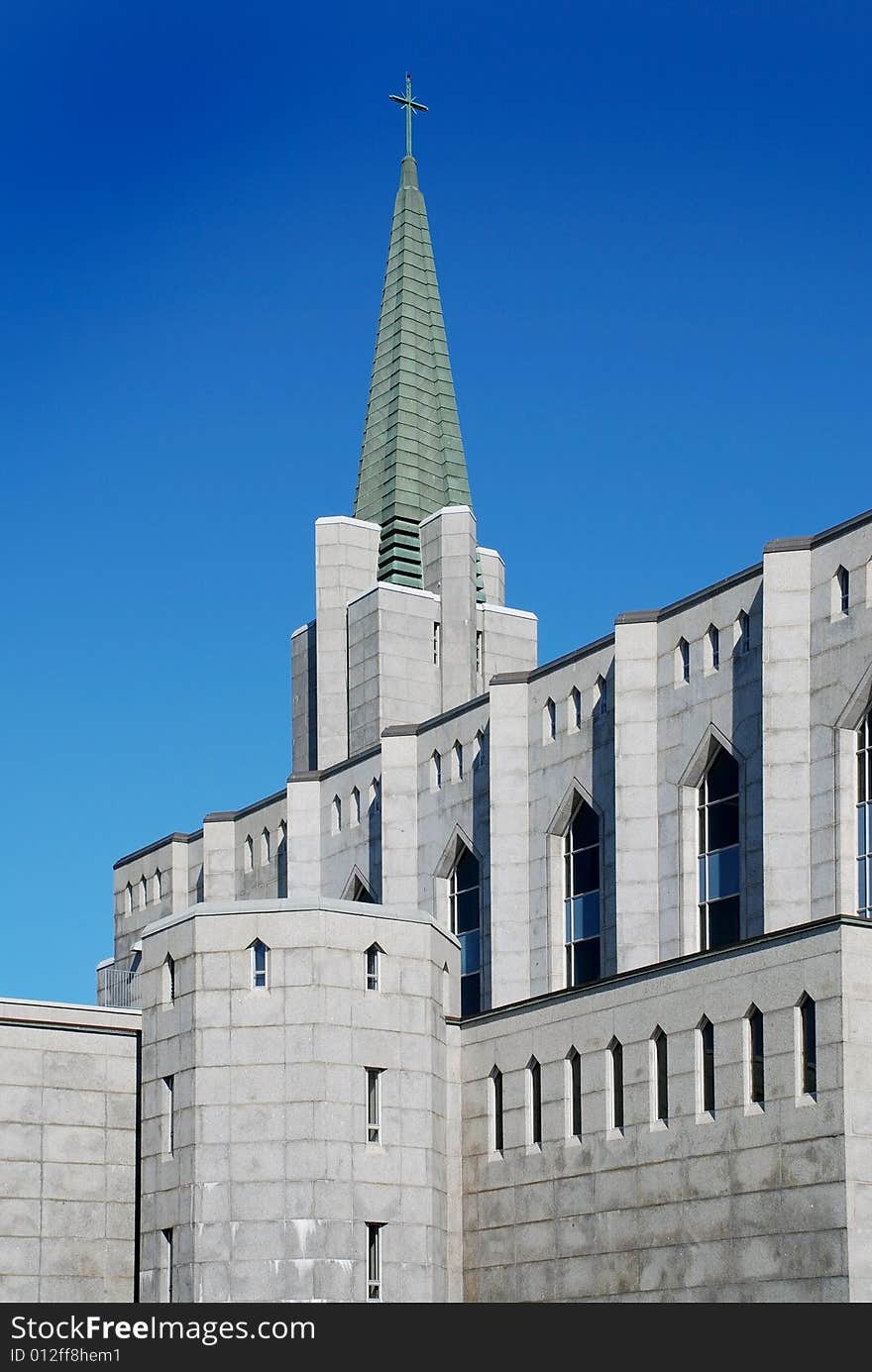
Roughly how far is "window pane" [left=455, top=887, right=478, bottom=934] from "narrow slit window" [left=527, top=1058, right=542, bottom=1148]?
12.2 m

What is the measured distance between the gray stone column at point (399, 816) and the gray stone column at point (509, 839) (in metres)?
4.43

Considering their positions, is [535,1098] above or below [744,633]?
below

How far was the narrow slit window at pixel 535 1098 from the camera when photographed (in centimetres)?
5659

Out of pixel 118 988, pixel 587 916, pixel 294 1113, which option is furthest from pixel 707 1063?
pixel 118 988

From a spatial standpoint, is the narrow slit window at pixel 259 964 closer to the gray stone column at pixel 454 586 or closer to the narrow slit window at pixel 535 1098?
the narrow slit window at pixel 535 1098

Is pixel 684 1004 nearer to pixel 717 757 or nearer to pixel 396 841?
pixel 717 757

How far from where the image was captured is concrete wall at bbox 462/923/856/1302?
49.0 meters

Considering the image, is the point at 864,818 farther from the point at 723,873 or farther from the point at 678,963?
the point at 678,963

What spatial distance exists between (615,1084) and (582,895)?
37.0 ft

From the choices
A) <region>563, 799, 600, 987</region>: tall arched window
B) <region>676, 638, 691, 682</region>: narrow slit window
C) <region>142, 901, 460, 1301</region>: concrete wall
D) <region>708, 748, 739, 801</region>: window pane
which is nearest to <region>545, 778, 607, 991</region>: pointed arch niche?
<region>563, 799, 600, 987</region>: tall arched window

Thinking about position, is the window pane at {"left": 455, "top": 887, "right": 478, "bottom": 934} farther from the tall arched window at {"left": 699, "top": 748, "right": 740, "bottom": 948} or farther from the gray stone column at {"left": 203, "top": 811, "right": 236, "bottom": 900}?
the gray stone column at {"left": 203, "top": 811, "right": 236, "bottom": 900}

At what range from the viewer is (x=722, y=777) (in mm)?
61562

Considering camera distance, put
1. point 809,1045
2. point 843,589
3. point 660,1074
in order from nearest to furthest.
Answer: point 809,1045
point 660,1074
point 843,589
